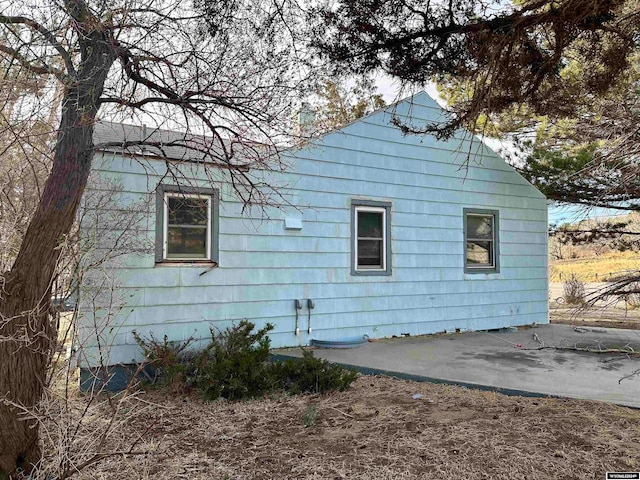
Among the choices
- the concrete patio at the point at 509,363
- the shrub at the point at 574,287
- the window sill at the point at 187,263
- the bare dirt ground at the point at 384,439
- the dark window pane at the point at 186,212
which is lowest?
the bare dirt ground at the point at 384,439

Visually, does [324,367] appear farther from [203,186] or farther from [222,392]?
[203,186]

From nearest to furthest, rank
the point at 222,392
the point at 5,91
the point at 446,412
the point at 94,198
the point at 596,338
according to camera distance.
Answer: the point at 5,91 < the point at 446,412 < the point at 222,392 < the point at 94,198 < the point at 596,338

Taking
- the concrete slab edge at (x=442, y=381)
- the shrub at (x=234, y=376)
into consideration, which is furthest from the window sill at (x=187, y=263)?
the concrete slab edge at (x=442, y=381)

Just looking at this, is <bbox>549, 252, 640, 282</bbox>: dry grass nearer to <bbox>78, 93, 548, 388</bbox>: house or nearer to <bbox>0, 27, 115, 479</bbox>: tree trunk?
<bbox>78, 93, 548, 388</bbox>: house

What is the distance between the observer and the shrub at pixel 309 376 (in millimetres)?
5059

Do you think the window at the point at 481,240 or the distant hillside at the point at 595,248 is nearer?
the window at the point at 481,240

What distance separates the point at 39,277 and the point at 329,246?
4.88m

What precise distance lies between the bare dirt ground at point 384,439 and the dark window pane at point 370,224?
11.6 feet

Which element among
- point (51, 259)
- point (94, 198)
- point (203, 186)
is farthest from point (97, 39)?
point (203, 186)

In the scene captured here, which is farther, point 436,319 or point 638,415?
point 436,319

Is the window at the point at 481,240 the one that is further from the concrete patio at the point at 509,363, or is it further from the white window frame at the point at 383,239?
the white window frame at the point at 383,239

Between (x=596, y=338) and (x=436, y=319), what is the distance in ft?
8.42

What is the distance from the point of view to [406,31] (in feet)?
13.5

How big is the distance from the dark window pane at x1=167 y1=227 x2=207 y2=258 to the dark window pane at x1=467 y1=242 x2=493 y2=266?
198 inches
